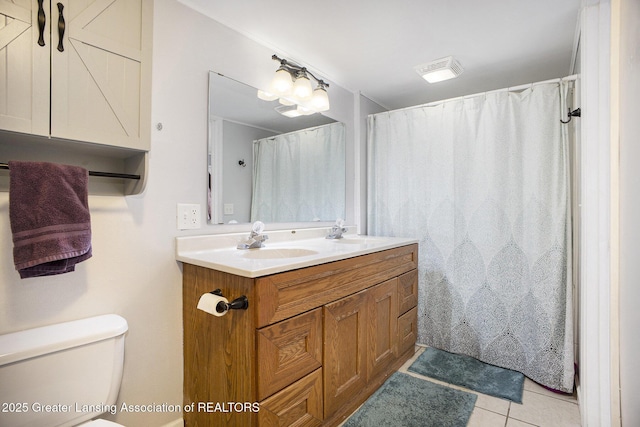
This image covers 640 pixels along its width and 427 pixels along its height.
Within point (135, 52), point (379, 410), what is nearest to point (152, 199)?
point (135, 52)

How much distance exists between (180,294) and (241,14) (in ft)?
4.97

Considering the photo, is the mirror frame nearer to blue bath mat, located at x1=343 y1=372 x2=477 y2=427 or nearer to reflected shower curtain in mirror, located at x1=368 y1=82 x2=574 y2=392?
reflected shower curtain in mirror, located at x1=368 y1=82 x2=574 y2=392

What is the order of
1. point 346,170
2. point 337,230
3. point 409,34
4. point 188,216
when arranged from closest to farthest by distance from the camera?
point 188,216 < point 409,34 < point 337,230 < point 346,170

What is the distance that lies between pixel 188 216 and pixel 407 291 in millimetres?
1564

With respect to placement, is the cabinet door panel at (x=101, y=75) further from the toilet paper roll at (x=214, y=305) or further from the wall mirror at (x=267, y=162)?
the toilet paper roll at (x=214, y=305)

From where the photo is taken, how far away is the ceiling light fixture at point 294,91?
6.19ft

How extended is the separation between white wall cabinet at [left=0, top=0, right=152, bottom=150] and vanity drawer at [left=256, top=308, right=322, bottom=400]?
920 mm

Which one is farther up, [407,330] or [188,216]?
[188,216]

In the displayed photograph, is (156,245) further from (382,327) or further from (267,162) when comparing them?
(382,327)

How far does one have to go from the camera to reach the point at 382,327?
6.11 feet

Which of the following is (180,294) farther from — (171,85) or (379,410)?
(379,410)

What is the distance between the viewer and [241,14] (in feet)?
5.33

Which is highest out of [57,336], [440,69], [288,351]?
[440,69]

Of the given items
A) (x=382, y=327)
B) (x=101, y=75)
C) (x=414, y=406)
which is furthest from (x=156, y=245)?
(x=414, y=406)
